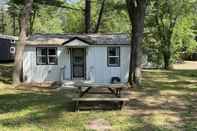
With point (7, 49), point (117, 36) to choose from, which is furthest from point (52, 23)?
point (117, 36)

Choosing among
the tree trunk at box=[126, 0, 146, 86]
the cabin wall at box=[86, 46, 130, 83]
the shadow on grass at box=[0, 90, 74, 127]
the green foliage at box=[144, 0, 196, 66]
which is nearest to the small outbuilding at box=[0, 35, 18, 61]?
the green foliage at box=[144, 0, 196, 66]

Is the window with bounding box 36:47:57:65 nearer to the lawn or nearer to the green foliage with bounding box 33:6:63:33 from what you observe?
the lawn

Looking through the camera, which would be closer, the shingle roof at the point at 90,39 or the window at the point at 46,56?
the shingle roof at the point at 90,39

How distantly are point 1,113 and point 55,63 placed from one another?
1058cm

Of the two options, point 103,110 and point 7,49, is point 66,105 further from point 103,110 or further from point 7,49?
point 7,49

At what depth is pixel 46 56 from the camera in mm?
20625

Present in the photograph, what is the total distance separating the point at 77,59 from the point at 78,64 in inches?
12.1

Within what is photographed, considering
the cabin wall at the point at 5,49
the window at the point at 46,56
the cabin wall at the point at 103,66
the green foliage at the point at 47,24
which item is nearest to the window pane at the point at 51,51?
the window at the point at 46,56

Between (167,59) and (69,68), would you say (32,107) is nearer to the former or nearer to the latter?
(69,68)

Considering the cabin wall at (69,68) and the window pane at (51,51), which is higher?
the window pane at (51,51)

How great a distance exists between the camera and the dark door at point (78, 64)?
20547mm

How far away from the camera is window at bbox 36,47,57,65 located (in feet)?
67.6

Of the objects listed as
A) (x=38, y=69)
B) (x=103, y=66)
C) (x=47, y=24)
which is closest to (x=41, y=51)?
(x=38, y=69)

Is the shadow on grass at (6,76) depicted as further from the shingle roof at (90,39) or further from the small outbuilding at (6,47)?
the small outbuilding at (6,47)
